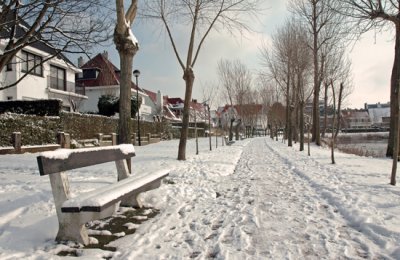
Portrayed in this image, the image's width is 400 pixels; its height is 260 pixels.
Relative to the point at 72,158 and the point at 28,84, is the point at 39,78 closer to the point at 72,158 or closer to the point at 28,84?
the point at 28,84

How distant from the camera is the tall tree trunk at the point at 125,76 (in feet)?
29.5

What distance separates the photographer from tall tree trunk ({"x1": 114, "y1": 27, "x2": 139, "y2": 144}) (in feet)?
29.5

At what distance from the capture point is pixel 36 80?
28.0m

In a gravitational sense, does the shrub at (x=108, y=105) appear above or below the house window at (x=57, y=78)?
below

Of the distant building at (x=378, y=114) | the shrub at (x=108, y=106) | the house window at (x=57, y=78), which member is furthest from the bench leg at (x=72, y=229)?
the distant building at (x=378, y=114)

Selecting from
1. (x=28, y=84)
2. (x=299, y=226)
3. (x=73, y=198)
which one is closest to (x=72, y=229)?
(x=73, y=198)

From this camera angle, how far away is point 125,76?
29.7 ft

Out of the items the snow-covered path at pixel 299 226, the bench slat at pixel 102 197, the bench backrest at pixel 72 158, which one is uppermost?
the bench backrest at pixel 72 158

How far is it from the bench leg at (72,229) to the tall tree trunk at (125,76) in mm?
4884

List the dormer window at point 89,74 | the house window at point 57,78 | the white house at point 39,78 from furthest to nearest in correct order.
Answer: the dormer window at point 89,74
the house window at point 57,78
the white house at point 39,78

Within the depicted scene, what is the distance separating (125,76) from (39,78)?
2276cm

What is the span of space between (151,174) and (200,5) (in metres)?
10.2

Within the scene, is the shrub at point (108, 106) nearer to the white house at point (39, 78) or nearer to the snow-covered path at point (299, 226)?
the white house at point (39, 78)

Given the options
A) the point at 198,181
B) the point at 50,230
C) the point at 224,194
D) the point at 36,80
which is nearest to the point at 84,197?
the point at 50,230
